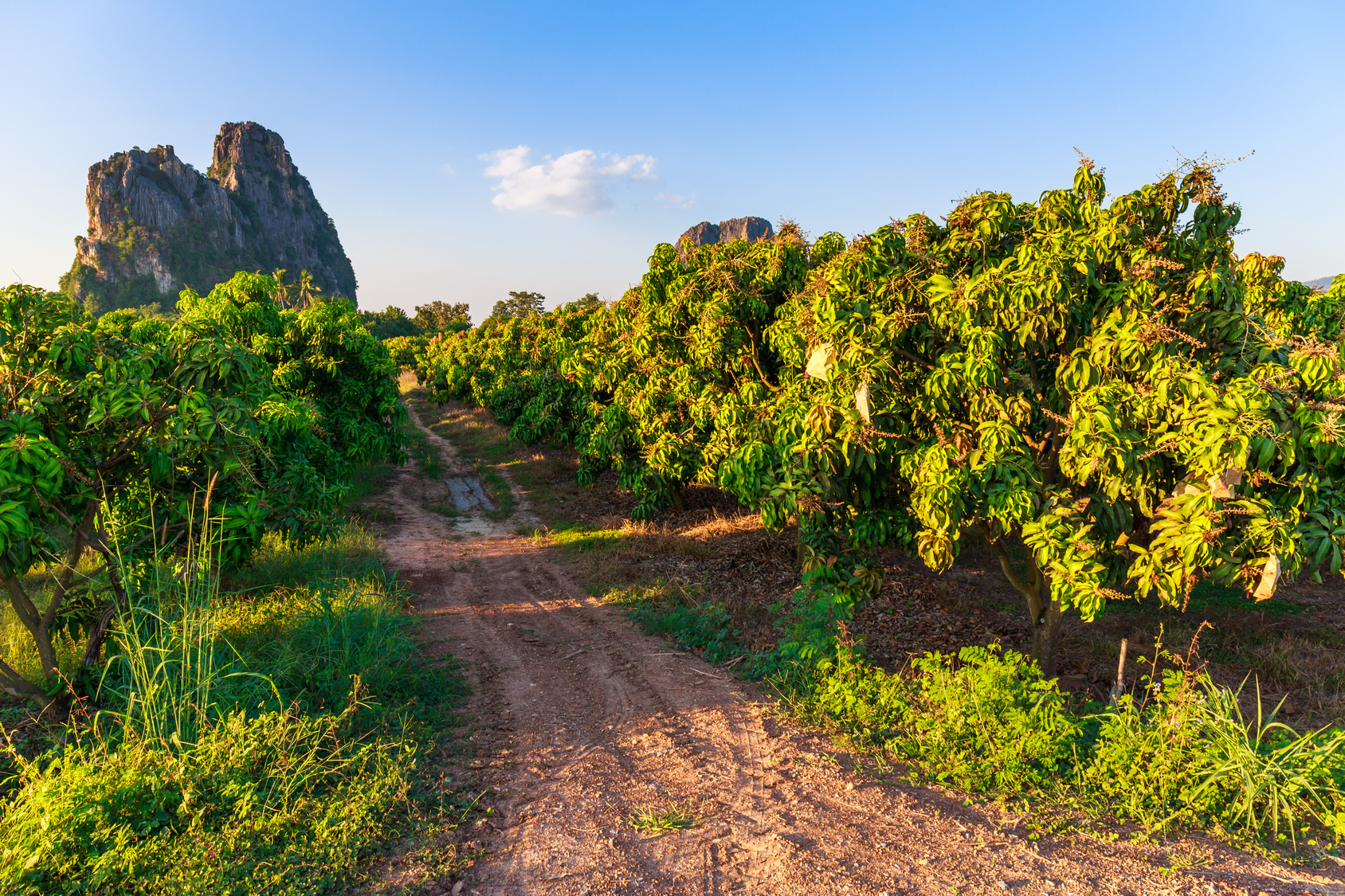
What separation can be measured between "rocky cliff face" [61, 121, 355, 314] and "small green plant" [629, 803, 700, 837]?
113636 mm

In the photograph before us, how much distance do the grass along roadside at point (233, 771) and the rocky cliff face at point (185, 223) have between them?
110001mm

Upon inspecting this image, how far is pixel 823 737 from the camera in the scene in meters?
6.13

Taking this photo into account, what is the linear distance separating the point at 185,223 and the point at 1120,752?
493 feet

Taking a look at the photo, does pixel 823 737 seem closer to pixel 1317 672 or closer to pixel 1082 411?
pixel 1082 411

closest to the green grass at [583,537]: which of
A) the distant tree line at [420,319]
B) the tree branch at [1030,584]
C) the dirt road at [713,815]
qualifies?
the dirt road at [713,815]

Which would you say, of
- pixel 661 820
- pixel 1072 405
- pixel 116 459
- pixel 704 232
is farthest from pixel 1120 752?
pixel 704 232

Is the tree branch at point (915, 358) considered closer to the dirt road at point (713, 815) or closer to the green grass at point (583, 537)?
the dirt road at point (713, 815)

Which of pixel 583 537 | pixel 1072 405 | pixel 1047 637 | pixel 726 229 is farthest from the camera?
pixel 726 229

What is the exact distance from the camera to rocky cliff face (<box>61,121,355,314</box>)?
10519 cm

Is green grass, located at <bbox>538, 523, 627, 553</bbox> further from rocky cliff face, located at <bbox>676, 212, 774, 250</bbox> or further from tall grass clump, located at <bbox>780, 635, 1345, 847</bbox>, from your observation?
rocky cliff face, located at <bbox>676, 212, 774, 250</bbox>

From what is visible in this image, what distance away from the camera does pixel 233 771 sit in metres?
4.66

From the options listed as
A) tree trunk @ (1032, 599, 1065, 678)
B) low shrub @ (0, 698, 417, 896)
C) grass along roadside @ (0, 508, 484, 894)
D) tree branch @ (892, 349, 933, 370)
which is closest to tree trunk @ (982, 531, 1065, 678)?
tree trunk @ (1032, 599, 1065, 678)

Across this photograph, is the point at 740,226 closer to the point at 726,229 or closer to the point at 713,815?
the point at 726,229

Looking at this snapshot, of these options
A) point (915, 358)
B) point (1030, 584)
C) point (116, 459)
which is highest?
point (915, 358)
